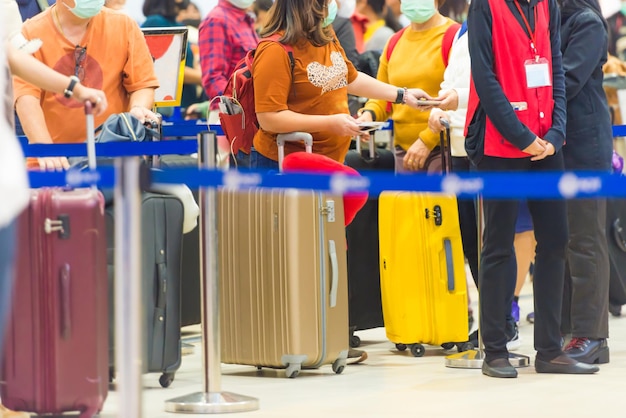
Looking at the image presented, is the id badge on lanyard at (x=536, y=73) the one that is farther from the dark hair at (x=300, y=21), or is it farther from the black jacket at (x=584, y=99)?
the dark hair at (x=300, y=21)

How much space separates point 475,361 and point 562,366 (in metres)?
0.39

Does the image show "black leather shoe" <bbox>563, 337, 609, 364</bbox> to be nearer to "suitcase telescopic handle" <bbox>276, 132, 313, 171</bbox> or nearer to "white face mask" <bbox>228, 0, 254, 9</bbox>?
"suitcase telescopic handle" <bbox>276, 132, 313, 171</bbox>

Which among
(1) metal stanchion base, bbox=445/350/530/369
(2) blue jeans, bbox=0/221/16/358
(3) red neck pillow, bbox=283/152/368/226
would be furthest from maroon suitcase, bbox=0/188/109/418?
(1) metal stanchion base, bbox=445/350/530/369

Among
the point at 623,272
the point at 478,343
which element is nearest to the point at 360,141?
the point at 478,343

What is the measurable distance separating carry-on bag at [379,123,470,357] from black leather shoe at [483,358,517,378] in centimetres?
58

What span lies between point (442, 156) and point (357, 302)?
0.78 meters

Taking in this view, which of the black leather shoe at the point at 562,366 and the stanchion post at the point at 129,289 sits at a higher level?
the stanchion post at the point at 129,289

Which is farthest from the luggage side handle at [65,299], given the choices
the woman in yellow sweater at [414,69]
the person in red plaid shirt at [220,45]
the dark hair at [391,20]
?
the dark hair at [391,20]

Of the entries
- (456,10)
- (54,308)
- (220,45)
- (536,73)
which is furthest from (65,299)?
(456,10)

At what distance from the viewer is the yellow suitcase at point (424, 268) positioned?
5.38m

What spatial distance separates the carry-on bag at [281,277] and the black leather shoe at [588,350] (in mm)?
973

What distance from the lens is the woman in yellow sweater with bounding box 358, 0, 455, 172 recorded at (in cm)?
582

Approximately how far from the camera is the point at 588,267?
5207 mm

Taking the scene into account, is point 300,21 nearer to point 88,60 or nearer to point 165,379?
point 88,60
